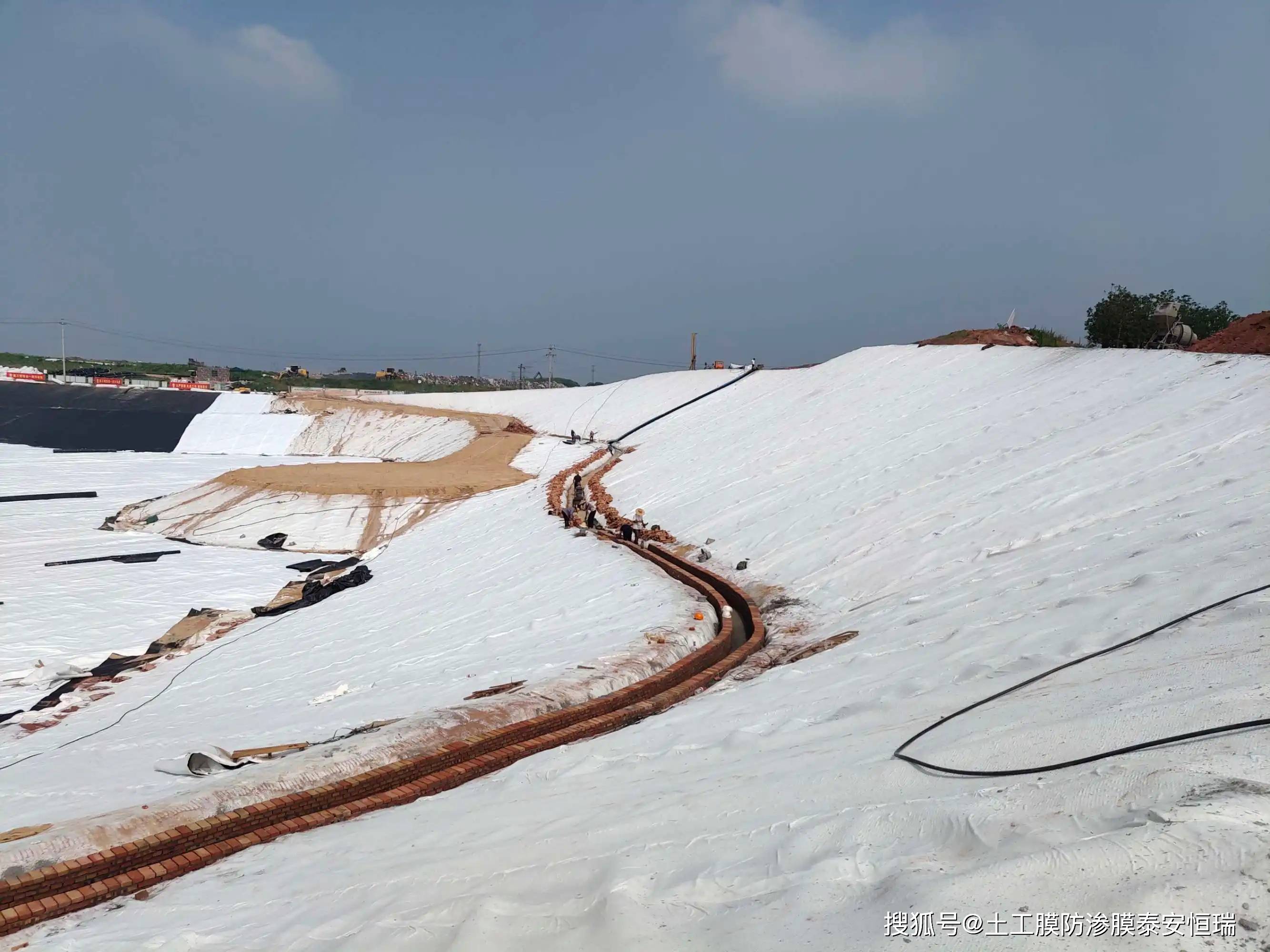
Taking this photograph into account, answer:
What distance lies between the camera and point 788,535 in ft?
34.1

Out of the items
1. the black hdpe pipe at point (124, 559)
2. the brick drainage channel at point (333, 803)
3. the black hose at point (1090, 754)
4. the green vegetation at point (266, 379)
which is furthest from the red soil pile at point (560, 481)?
the green vegetation at point (266, 379)

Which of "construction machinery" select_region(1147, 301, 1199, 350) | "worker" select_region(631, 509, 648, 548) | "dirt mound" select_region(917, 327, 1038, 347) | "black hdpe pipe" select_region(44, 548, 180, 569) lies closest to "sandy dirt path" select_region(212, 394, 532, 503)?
"black hdpe pipe" select_region(44, 548, 180, 569)

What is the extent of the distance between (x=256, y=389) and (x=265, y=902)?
63.0m

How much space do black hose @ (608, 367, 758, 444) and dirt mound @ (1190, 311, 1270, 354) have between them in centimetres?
1636

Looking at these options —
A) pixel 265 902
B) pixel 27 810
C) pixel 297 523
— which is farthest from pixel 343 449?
pixel 265 902

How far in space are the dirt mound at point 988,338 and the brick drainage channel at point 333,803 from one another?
1501 centimetres

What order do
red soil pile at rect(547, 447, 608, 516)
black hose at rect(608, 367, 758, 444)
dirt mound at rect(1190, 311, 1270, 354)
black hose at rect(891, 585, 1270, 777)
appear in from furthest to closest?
1. black hose at rect(608, 367, 758, 444)
2. red soil pile at rect(547, 447, 608, 516)
3. dirt mound at rect(1190, 311, 1270, 354)
4. black hose at rect(891, 585, 1270, 777)

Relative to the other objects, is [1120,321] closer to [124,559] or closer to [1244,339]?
[1244,339]

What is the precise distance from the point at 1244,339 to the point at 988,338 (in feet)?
27.8

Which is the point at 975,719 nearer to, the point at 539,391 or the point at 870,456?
the point at 870,456

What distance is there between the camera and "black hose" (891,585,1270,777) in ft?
9.53

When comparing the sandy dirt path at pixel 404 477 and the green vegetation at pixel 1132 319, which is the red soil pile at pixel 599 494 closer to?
the sandy dirt path at pixel 404 477

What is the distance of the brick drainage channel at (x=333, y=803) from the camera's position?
3879 mm

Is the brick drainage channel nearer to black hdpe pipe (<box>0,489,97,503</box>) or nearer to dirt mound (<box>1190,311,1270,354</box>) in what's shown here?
dirt mound (<box>1190,311,1270,354</box>)
